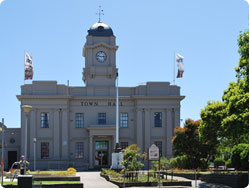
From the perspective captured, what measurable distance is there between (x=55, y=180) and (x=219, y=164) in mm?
28231

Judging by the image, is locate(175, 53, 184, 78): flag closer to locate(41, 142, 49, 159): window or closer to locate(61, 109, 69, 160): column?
locate(61, 109, 69, 160): column

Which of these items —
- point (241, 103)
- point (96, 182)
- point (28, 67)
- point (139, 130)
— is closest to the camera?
point (241, 103)

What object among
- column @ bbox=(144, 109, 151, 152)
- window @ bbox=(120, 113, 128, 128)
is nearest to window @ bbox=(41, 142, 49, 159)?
window @ bbox=(120, 113, 128, 128)

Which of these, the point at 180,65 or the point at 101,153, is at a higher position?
the point at 180,65

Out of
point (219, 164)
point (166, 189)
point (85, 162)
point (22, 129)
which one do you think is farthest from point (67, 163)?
point (166, 189)

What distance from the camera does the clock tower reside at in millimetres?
55303

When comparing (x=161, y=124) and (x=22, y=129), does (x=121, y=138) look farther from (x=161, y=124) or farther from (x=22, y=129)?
(x=22, y=129)

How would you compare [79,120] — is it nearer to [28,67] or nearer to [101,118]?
[101,118]

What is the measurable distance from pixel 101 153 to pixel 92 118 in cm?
425

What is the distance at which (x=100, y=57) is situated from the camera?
2201 inches

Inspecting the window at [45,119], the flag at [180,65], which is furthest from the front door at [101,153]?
the flag at [180,65]

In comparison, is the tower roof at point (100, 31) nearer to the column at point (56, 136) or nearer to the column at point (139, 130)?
the column at point (139, 130)

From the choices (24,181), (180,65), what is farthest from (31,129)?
(24,181)

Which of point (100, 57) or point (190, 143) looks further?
point (100, 57)
